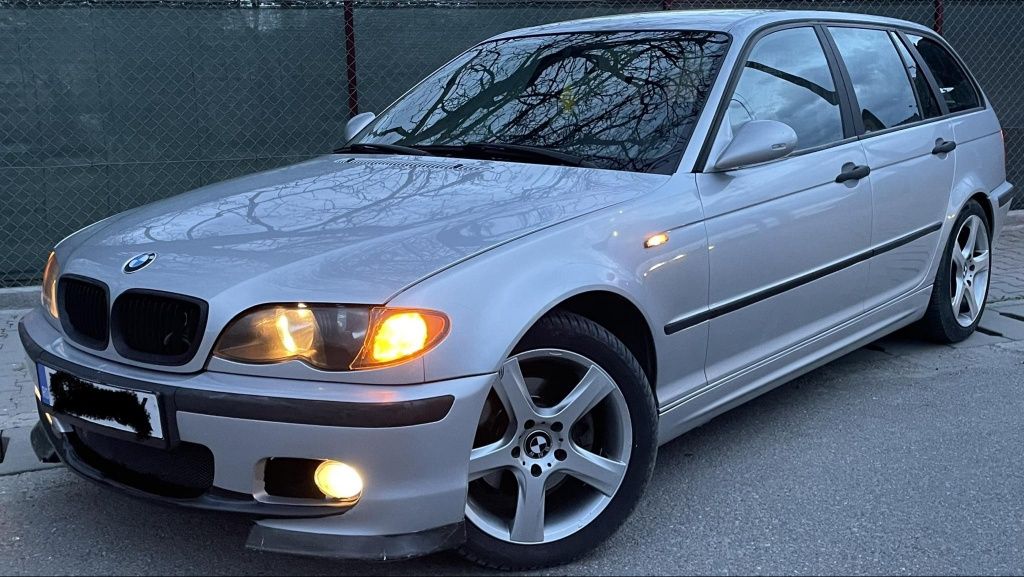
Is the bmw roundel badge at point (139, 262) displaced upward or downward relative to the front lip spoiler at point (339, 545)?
upward

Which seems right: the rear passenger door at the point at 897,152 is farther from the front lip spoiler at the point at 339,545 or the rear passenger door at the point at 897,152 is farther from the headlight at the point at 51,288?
the headlight at the point at 51,288

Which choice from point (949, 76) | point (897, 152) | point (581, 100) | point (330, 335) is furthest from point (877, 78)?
point (330, 335)

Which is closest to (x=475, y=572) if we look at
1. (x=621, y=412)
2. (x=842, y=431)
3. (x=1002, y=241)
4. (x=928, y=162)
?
(x=621, y=412)

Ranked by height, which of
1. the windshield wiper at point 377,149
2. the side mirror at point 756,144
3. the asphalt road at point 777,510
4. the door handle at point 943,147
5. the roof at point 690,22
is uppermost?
the roof at point 690,22

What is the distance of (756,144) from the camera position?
11.3 ft

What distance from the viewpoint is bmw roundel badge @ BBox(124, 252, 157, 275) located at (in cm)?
290

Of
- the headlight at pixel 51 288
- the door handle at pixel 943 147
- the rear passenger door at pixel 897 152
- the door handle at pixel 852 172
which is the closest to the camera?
the headlight at pixel 51 288

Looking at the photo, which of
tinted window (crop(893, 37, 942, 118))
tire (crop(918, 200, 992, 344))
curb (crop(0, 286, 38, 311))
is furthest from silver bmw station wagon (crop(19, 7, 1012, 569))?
curb (crop(0, 286, 38, 311))

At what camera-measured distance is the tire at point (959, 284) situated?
16.4ft

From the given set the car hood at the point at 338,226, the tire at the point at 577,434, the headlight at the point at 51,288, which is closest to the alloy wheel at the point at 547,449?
the tire at the point at 577,434

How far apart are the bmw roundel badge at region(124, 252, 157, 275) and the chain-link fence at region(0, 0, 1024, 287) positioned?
369cm

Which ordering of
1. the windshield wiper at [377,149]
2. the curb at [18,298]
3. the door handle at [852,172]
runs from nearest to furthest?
1. the windshield wiper at [377,149]
2. the door handle at [852,172]
3. the curb at [18,298]

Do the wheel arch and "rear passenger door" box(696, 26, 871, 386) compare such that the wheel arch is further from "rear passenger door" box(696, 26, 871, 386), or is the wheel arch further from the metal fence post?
the metal fence post

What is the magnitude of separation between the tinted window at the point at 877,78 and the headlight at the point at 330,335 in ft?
8.53
